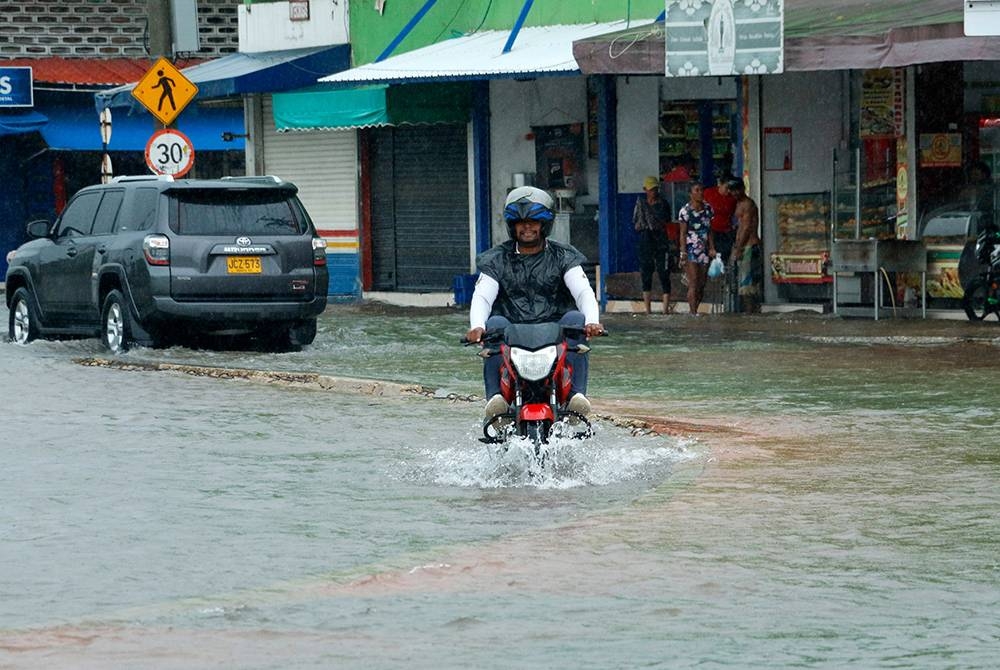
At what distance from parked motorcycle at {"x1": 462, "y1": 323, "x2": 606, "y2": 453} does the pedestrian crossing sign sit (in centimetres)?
1596

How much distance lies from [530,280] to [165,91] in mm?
15915

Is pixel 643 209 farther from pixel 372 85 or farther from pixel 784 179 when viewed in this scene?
pixel 372 85

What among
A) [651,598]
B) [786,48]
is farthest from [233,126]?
[651,598]

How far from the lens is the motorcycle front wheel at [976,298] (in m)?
22.8

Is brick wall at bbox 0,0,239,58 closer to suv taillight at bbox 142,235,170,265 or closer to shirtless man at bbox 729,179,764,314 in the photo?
shirtless man at bbox 729,179,764,314

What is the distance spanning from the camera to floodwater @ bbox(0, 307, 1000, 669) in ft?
24.5

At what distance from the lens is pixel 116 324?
70.2ft

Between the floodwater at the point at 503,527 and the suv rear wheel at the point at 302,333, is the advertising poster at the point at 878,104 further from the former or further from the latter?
the suv rear wheel at the point at 302,333

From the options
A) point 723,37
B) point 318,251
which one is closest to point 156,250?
point 318,251

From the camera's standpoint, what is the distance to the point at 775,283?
2594 cm

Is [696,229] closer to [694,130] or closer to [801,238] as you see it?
[801,238]

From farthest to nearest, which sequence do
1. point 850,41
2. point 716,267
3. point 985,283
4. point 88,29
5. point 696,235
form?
point 88,29
point 716,267
point 696,235
point 985,283
point 850,41

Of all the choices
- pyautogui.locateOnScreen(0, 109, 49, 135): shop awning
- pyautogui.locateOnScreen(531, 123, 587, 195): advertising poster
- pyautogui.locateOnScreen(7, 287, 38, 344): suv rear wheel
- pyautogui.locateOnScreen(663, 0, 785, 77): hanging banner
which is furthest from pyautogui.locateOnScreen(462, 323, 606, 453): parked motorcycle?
pyautogui.locateOnScreen(0, 109, 49, 135): shop awning

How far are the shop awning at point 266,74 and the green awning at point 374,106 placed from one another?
2.68 ft
